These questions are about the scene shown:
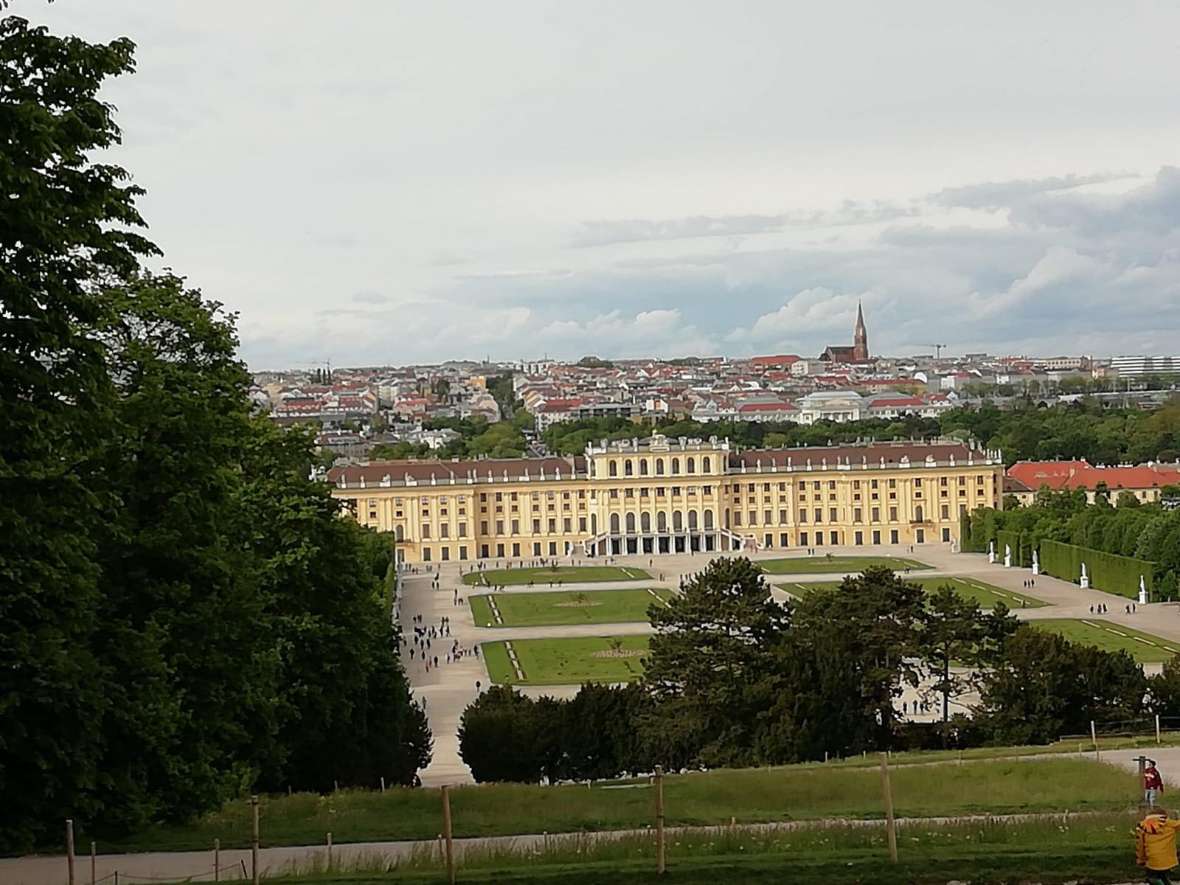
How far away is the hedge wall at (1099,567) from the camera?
51.1m

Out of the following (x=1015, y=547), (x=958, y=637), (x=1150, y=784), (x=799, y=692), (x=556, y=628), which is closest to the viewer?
(x=1150, y=784)

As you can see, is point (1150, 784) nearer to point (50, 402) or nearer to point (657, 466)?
point (50, 402)

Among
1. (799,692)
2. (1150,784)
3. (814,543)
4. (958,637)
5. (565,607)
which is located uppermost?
(1150,784)

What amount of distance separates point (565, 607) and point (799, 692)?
2898 cm

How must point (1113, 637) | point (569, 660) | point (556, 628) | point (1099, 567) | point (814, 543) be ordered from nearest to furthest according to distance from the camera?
1. point (569, 660)
2. point (1113, 637)
3. point (556, 628)
4. point (1099, 567)
5. point (814, 543)

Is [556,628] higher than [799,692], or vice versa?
[799,692]

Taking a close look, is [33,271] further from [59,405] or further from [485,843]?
[485,843]

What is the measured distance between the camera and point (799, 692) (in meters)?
24.5

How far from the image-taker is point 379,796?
15.8 metres

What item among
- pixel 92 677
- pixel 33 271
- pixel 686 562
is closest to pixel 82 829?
pixel 92 677

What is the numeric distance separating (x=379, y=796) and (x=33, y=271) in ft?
25.4

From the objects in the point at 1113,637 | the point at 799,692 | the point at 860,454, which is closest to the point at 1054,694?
the point at 799,692

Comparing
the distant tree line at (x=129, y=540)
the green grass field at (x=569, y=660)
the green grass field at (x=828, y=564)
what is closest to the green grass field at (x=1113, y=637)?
the green grass field at (x=569, y=660)

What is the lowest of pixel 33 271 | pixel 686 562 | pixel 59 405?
pixel 686 562
